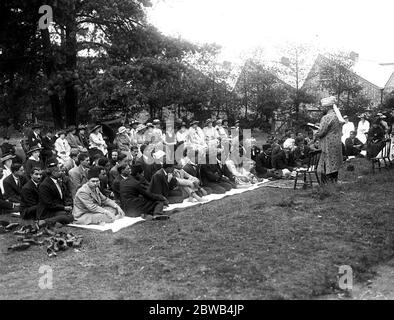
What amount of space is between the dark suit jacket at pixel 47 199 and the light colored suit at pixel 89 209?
38 centimetres

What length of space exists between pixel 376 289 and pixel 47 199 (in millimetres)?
6123

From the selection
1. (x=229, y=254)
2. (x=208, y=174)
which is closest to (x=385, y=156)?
(x=208, y=174)

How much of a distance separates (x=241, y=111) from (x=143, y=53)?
870 cm

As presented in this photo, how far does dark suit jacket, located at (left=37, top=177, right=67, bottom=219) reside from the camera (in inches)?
355

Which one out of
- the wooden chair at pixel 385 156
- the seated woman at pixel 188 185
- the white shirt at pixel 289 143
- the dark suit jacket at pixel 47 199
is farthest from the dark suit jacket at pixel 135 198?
the white shirt at pixel 289 143

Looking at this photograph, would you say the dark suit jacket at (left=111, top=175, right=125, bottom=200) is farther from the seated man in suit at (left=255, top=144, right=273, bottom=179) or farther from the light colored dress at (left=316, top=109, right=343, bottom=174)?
the seated man in suit at (left=255, top=144, right=273, bottom=179)

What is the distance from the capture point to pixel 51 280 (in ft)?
19.5

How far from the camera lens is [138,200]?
9.58m

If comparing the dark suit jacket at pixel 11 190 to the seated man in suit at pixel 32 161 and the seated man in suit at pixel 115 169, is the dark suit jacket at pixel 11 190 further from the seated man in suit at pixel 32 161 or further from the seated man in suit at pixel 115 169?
the seated man in suit at pixel 115 169

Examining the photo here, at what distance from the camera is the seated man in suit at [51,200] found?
29.5 ft
